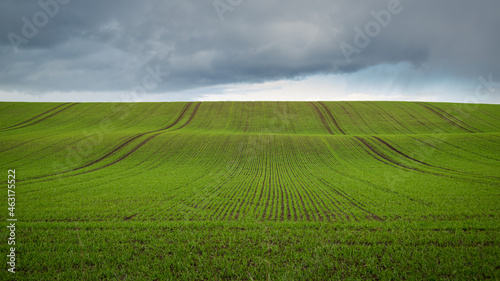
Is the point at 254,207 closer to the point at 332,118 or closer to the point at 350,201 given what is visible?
the point at 350,201

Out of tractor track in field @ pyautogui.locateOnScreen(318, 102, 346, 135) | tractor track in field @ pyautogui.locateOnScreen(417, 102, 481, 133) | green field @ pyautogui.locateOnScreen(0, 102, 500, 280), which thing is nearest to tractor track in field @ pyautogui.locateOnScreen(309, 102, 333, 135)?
tractor track in field @ pyautogui.locateOnScreen(318, 102, 346, 135)

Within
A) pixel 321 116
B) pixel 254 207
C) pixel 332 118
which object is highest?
pixel 321 116

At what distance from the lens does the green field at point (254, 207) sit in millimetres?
8336

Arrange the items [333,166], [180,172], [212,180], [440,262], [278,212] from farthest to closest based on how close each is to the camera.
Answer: [333,166] < [180,172] < [212,180] < [278,212] < [440,262]

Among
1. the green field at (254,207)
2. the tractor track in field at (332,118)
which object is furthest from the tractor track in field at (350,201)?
the tractor track in field at (332,118)

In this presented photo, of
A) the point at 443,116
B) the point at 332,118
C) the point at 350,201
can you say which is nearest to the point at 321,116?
the point at 332,118

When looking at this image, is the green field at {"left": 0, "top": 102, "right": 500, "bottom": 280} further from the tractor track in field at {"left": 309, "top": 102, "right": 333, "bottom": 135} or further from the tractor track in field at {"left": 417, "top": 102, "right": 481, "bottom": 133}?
the tractor track in field at {"left": 417, "top": 102, "right": 481, "bottom": 133}

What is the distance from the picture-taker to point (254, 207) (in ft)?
53.0

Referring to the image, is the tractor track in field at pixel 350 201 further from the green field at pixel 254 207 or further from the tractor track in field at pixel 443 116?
the tractor track in field at pixel 443 116

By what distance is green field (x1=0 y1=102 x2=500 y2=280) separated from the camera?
834 cm

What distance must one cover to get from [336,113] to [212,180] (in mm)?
64949

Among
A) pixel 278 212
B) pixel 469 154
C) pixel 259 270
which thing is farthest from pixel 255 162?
pixel 469 154

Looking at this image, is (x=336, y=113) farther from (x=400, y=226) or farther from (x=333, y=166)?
(x=400, y=226)

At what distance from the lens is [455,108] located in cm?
8200
